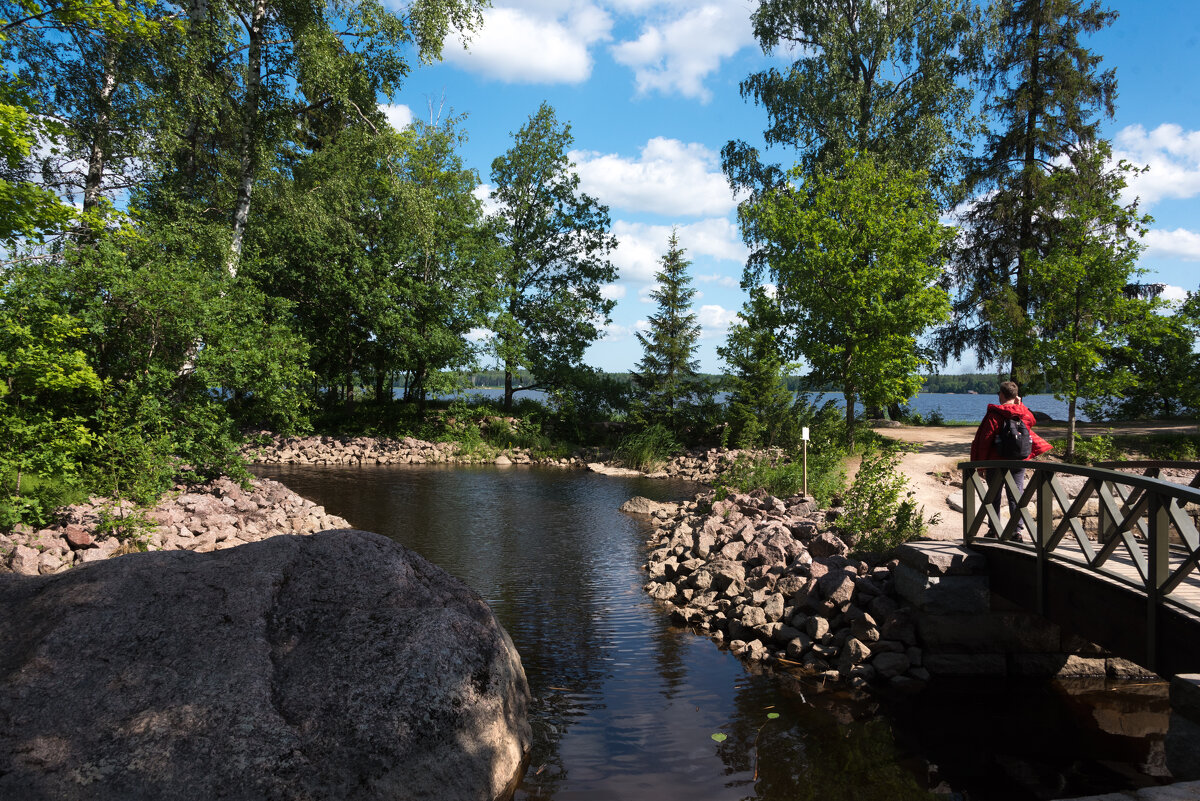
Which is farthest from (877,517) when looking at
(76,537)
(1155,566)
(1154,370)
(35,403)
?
(1154,370)

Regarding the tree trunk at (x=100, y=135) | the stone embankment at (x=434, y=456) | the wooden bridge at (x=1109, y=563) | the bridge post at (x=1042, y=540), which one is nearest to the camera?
the wooden bridge at (x=1109, y=563)

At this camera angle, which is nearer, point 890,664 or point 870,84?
point 890,664

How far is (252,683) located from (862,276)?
1957cm

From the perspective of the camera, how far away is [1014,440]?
9.12 m

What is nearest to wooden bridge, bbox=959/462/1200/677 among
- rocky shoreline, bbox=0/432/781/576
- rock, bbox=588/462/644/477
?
rocky shoreline, bbox=0/432/781/576

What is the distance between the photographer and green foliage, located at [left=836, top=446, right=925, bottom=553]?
32.2 ft

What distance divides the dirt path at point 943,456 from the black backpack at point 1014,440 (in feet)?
4.79

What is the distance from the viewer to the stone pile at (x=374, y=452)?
25297 millimetres

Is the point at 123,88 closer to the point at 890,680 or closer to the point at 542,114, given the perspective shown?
the point at 890,680

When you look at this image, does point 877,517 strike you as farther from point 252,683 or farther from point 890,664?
point 252,683

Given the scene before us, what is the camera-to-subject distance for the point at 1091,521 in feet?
37.0

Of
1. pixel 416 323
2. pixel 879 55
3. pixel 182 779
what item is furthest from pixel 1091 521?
pixel 416 323

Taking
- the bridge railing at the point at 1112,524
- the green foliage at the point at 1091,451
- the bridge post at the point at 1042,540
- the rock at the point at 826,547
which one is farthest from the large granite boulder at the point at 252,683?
the green foliage at the point at 1091,451

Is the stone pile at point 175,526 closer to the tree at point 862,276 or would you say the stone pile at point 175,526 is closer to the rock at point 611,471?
the rock at point 611,471
